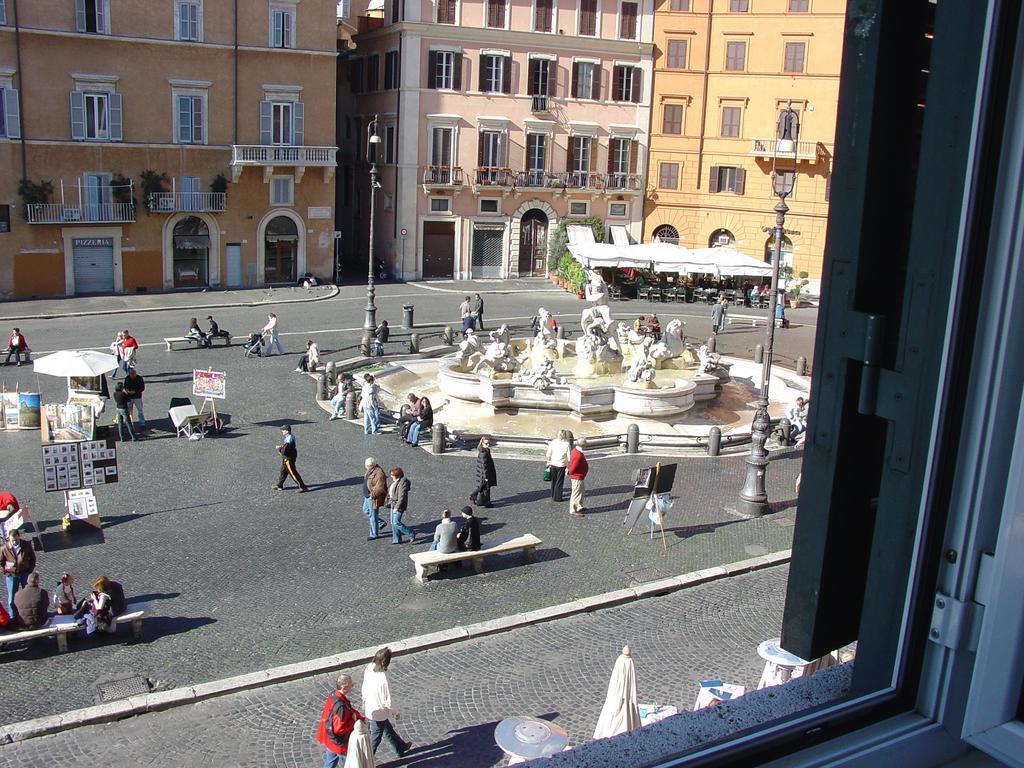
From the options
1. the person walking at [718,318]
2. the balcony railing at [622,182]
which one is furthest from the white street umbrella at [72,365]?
the balcony railing at [622,182]

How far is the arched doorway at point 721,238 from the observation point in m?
46.0

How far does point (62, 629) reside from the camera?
37.0ft

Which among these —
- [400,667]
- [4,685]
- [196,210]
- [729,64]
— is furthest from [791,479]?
[729,64]

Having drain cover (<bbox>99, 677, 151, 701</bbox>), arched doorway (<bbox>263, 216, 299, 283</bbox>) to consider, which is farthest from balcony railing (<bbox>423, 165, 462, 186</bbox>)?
drain cover (<bbox>99, 677, 151, 701</bbox>)

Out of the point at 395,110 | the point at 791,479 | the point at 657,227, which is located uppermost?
the point at 395,110

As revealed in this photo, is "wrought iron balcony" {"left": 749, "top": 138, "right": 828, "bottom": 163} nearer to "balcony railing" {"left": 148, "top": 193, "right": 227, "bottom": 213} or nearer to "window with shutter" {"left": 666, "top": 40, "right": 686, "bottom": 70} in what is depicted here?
"window with shutter" {"left": 666, "top": 40, "right": 686, "bottom": 70}

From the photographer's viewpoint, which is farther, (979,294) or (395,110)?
(395,110)

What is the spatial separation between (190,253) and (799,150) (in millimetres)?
23581

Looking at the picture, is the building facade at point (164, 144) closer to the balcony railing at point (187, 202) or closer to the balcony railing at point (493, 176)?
the balcony railing at point (187, 202)

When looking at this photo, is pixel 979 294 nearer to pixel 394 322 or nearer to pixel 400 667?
pixel 400 667

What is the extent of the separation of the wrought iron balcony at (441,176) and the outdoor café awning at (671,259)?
19.9 ft

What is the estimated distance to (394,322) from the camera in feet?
109

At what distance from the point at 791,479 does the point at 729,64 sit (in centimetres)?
2938

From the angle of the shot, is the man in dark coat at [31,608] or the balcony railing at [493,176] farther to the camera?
the balcony railing at [493,176]
